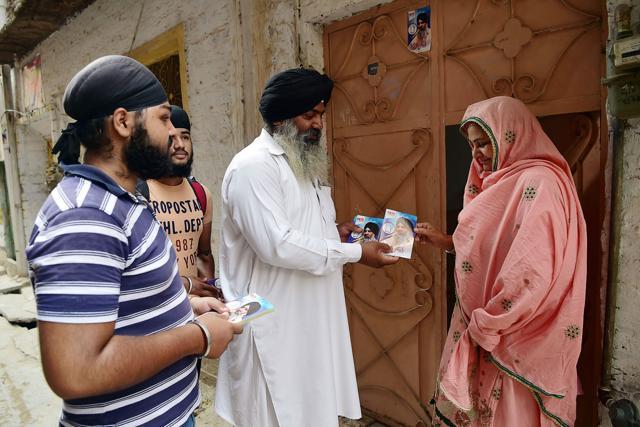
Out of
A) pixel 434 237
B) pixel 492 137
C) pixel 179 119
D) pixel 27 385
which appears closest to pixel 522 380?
pixel 434 237

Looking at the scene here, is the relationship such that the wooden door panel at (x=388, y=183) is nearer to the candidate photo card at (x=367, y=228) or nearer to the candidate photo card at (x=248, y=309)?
the candidate photo card at (x=367, y=228)

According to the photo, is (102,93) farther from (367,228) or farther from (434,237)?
(434,237)

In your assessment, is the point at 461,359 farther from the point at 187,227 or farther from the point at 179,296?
the point at 187,227

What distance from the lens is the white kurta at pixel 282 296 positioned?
1.89 m

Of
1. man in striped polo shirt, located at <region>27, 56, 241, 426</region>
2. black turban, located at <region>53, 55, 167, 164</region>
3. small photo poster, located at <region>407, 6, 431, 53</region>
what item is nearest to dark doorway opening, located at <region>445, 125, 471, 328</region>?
small photo poster, located at <region>407, 6, 431, 53</region>

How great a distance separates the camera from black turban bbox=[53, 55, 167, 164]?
114 centimetres

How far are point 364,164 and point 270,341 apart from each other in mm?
1483

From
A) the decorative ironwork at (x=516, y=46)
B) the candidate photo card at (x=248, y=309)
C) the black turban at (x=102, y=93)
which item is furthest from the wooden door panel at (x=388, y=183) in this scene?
the black turban at (x=102, y=93)

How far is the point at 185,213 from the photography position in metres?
2.43

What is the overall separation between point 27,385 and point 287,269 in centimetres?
374

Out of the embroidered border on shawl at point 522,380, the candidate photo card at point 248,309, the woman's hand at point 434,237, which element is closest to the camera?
the candidate photo card at point 248,309

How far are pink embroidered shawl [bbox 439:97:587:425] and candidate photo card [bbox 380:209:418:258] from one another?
15.1 inches

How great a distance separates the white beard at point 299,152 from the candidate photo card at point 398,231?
0.45m

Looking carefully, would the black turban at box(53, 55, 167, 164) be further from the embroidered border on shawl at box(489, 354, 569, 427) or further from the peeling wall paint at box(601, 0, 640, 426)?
the peeling wall paint at box(601, 0, 640, 426)
